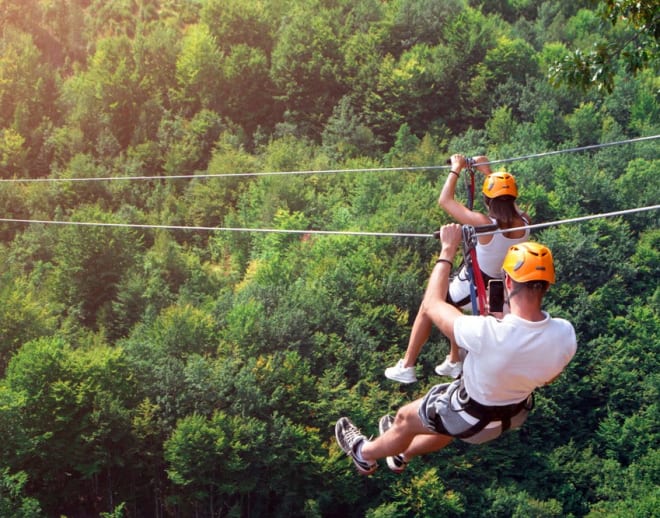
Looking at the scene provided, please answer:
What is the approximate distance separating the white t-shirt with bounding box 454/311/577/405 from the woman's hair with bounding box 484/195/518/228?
Result: 152 centimetres

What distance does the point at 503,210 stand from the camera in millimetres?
6812

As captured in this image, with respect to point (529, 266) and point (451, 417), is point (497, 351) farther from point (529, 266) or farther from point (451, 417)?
point (451, 417)

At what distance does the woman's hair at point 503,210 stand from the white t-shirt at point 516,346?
4.98 ft

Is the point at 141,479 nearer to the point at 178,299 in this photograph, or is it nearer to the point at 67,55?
the point at 178,299

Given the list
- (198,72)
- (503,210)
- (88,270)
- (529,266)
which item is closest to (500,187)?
(503,210)

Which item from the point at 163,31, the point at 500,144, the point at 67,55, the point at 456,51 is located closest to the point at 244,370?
the point at 500,144

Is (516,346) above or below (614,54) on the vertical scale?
below

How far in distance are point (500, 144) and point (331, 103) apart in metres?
12.0

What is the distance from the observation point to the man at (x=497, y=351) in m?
5.31

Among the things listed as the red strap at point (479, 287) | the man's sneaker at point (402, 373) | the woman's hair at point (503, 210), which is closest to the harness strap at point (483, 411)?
the red strap at point (479, 287)

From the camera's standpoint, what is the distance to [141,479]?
113ft

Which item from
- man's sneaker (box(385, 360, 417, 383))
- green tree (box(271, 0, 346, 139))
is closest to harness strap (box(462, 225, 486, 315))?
man's sneaker (box(385, 360, 417, 383))

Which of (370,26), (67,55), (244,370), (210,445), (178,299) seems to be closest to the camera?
(210,445)

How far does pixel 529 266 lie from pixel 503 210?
165 centimetres
